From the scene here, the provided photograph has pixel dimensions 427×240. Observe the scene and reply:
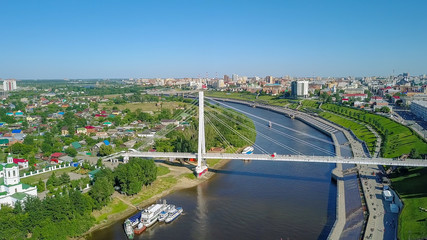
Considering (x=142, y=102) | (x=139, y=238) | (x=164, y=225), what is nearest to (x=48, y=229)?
(x=139, y=238)

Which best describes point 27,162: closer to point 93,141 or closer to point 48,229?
point 93,141

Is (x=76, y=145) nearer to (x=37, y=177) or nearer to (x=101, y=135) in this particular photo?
(x=101, y=135)

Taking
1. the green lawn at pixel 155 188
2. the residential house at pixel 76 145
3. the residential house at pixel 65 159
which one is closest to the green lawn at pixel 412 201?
Answer: the green lawn at pixel 155 188

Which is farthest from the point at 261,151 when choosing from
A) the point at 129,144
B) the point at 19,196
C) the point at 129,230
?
the point at 19,196

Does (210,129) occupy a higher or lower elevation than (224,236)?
higher

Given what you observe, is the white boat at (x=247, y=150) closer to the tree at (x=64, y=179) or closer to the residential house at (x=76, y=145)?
the tree at (x=64, y=179)

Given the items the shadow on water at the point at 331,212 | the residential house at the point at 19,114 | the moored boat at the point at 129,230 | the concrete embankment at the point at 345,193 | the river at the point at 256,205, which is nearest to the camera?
the concrete embankment at the point at 345,193
